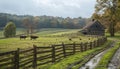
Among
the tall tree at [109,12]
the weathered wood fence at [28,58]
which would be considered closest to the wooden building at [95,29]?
the tall tree at [109,12]

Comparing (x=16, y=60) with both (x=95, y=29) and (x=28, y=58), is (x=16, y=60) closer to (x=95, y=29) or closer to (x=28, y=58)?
(x=28, y=58)

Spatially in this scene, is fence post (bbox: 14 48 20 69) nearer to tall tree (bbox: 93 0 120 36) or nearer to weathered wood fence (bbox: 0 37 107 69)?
weathered wood fence (bbox: 0 37 107 69)

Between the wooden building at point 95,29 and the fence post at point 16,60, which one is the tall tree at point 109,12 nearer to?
the wooden building at point 95,29

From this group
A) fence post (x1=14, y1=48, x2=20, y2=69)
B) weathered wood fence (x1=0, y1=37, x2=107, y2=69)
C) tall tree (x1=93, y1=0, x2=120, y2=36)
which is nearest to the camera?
weathered wood fence (x1=0, y1=37, x2=107, y2=69)

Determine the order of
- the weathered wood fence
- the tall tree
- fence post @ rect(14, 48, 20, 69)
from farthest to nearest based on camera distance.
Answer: the tall tree, fence post @ rect(14, 48, 20, 69), the weathered wood fence

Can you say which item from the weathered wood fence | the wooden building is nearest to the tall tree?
the wooden building

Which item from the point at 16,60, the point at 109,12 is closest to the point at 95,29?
the point at 109,12

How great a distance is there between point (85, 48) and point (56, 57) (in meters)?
11.7

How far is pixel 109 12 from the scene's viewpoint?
262ft

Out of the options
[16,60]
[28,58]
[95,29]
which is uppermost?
[95,29]

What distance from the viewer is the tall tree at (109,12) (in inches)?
3118

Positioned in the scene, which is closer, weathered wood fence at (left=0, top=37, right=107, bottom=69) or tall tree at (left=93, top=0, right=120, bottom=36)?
weathered wood fence at (left=0, top=37, right=107, bottom=69)

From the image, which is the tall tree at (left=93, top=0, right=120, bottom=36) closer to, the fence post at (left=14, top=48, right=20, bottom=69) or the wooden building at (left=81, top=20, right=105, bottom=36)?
the wooden building at (left=81, top=20, right=105, bottom=36)

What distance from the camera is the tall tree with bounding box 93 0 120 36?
79194 millimetres
